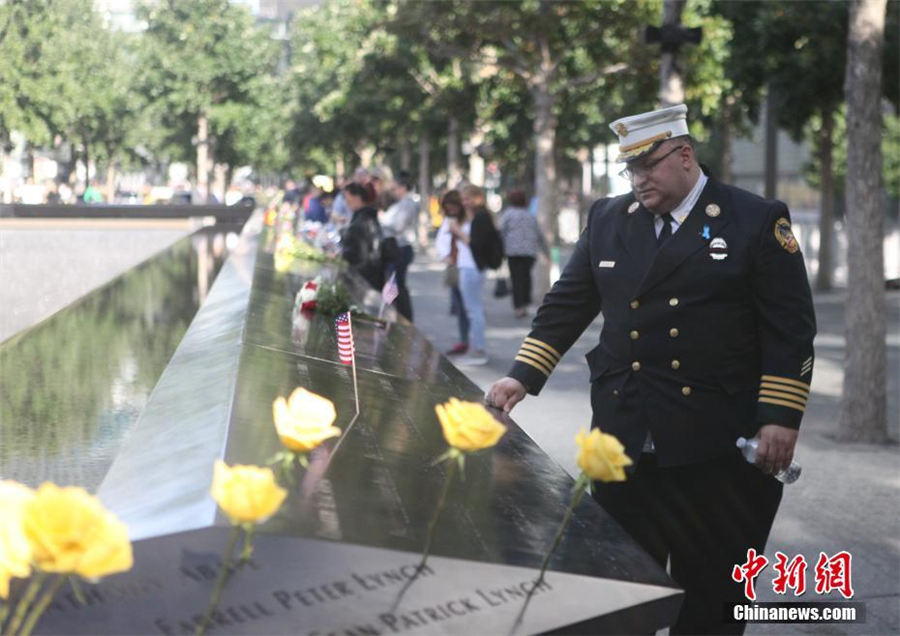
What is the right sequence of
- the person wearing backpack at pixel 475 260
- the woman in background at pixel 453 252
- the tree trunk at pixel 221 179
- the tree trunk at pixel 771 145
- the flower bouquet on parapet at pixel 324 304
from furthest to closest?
the tree trunk at pixel 221 179 → the tree trunk at pixel 771 145 → the woman in background at pixel 453 252 → the person wearing backpack at pixel 475 260 → the flower bouquet on parapet at pixel 324 304

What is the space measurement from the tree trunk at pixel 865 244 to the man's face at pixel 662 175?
247 inches

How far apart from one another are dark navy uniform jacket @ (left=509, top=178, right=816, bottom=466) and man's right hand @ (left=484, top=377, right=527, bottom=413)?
6cm

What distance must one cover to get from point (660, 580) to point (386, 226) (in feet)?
41.8

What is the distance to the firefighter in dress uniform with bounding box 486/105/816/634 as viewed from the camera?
403cm

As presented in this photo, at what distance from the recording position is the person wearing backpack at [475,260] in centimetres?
1440

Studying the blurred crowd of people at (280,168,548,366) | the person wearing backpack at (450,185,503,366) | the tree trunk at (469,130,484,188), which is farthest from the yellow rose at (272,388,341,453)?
the tree trunk at (469,130,484,188)

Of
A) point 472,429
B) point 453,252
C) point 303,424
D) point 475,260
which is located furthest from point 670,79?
point 303,424

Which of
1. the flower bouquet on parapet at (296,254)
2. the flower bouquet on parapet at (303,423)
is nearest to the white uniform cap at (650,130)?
the flower bouquet on parapet at (303,423)

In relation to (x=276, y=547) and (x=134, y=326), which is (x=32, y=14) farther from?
(x=276, y=547)

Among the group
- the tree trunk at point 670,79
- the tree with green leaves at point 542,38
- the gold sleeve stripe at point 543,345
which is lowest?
the gold sleeve stripe at point 543,345

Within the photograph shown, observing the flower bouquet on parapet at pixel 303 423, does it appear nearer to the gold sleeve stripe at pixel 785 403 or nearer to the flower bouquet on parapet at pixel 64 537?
→ the flower bouquet on parapet at pixel 64 537

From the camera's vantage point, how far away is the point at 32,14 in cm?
844

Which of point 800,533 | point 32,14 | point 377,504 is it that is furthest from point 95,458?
point 32,14

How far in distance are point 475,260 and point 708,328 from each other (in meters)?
11.1
